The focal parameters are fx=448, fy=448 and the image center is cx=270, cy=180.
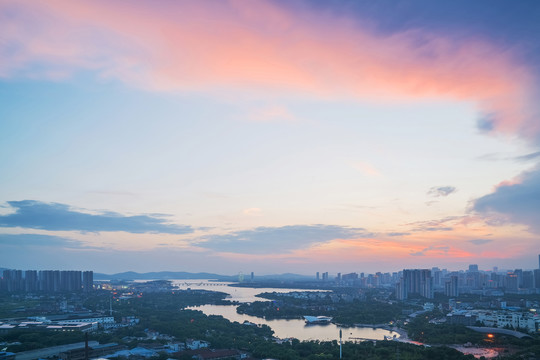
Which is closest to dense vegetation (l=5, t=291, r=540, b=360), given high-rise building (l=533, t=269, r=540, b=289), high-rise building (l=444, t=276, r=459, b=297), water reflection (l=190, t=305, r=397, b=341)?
water reflection (l=190, t=305, r=397, b=341)

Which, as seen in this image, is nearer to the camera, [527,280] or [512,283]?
[512,283]

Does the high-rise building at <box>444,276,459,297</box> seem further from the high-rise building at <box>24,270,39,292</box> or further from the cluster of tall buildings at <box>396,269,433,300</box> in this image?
the high-rise building at <box>24,270,39,292</box>

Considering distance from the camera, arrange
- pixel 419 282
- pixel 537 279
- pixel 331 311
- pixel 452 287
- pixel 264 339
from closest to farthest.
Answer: pixel 264 339 < pixel 331 311 < pixel 452 287 < pixel 419 282 < pixel 537 279

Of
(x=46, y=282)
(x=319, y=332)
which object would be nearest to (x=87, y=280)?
(x=46, y=282)

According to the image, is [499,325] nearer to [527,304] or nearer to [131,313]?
[527,304]

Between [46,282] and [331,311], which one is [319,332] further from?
[46,282]

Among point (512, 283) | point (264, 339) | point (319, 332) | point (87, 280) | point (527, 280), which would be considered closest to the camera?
point (264, 339)

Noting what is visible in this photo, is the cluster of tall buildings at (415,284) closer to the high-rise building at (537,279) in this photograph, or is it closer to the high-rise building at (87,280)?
the high-rise building at (537,279)

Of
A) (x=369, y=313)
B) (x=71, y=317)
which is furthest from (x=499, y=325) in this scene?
(x=71, y=317)

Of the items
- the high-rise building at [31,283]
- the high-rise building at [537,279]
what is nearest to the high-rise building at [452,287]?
the high-rise building at [537,279]
